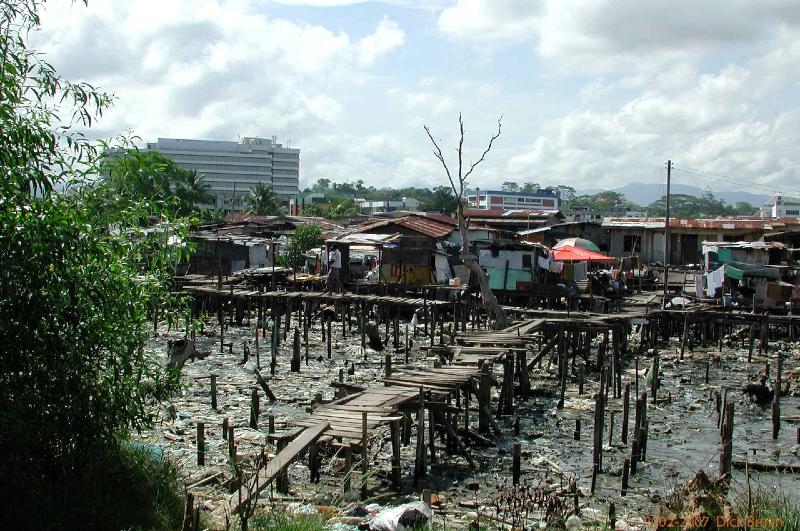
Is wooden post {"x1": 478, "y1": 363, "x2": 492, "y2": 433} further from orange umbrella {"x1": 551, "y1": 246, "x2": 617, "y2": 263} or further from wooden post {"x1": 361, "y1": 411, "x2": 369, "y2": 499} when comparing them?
→ orange umbrella {"x1": 551, "y1": 246, "x2": 617, "y2": 263}

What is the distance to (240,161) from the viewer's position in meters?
130

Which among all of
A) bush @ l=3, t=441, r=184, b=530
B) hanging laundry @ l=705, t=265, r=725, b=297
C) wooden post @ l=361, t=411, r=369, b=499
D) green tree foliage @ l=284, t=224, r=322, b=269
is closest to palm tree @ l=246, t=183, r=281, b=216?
green tree foliage @ l=284, t=224, r=322, b=269

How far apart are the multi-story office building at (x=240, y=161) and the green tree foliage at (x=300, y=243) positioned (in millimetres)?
85206

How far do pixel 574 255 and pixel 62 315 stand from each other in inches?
1008

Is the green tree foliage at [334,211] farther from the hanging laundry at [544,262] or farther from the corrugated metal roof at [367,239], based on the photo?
the hanging laundry at [544,262]

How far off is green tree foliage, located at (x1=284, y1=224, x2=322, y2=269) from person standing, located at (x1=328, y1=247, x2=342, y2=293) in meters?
7.76

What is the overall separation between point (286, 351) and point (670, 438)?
1313cm

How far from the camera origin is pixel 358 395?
536 inches

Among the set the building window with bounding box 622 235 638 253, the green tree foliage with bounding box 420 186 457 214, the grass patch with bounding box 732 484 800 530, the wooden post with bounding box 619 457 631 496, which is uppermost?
the green tree foliage with bounding box 420 186 457 214

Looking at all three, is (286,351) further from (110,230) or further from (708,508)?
(708,508)

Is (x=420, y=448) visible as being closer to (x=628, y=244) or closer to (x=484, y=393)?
(x=484, y=393)

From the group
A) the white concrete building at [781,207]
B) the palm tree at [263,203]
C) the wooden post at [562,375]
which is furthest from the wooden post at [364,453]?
the white concrete building at [781,207]

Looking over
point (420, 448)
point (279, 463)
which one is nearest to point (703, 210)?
point (420, 448)

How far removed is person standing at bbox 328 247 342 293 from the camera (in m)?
30.9
